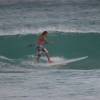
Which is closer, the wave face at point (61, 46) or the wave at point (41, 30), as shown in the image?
the wave face at point (61, 46)

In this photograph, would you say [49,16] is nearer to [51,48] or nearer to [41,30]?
[41,30]

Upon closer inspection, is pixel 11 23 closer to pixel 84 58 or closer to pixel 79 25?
pixel 79 25

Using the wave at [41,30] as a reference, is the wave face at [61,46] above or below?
above

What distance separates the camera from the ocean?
46.5 feet

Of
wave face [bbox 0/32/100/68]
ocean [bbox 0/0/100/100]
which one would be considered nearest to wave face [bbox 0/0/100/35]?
ocean [bbox 0/0/100/100]

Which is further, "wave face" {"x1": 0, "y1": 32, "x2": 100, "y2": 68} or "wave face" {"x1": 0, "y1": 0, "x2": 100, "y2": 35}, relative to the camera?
"wave face" {"x1": 0, "y1": 0, "x2": 100, "y2": 35}

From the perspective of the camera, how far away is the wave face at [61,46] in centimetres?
2030

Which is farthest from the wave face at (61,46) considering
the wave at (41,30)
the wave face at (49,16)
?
the wave face at (49,16)

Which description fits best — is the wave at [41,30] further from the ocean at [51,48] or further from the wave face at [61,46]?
the wave face at [61,46]

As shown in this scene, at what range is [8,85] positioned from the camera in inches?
580

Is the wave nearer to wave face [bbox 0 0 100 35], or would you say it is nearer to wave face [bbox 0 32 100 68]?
wave face [bbox 0 0 100 35]

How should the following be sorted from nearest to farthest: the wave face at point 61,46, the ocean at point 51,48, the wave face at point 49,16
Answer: the ocean at point 51,48 → the wave face at point 61,46 → the wave face at point 49,16

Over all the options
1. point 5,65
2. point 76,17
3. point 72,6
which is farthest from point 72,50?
point 72,6

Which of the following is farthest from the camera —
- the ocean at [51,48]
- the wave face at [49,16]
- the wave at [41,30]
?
the wave face at [49,16]
